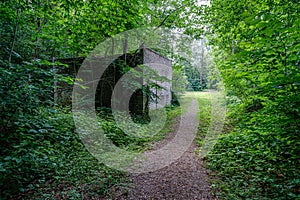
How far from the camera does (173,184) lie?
3137 mm

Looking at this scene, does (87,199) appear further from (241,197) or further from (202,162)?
(202,162)

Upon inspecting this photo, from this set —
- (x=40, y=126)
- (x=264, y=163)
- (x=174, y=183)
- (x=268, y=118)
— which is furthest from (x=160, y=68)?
(x=40, y=126)

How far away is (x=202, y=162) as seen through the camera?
416cm

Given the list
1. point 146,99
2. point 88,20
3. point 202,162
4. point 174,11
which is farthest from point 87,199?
point 174,11

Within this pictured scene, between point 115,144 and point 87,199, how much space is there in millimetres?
2471

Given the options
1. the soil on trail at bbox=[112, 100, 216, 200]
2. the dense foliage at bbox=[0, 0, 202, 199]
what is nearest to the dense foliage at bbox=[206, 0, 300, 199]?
the soil on trail at bbox=[112, 100, 216, 200]

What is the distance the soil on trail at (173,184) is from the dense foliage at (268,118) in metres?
0.34

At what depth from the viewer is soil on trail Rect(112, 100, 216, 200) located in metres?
2.78

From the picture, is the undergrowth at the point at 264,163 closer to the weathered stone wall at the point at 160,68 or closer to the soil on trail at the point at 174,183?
the soil on trail at the point at 174,183

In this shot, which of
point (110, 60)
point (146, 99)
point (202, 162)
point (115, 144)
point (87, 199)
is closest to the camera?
point (87, 199)

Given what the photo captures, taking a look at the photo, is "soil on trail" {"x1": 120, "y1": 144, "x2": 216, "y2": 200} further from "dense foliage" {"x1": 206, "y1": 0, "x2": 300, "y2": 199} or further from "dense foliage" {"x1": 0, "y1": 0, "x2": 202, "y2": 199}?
"dense foliage" {"x1": 0, "y1": 0, "x2": 202, "y2": 199}

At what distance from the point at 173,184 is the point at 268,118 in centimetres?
196

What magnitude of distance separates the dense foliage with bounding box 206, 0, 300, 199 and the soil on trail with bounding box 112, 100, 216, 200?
34 cm

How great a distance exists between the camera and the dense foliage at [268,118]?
2078 millimetres
